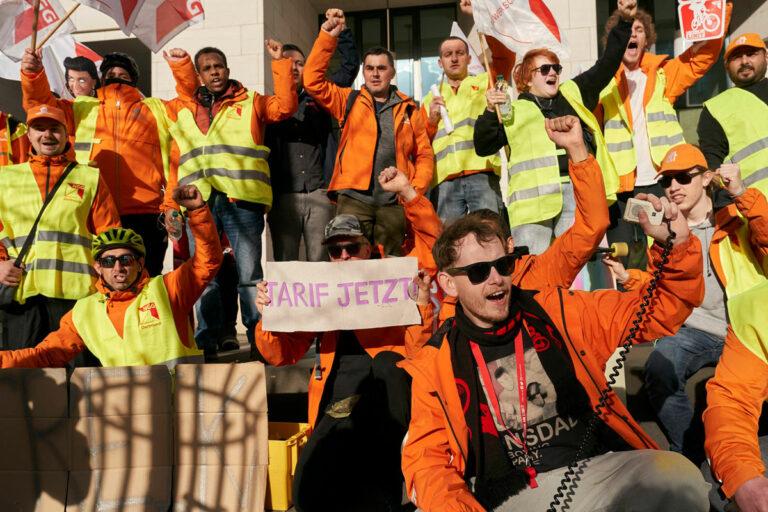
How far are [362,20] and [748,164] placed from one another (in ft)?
29.0

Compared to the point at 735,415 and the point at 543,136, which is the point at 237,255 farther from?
the point at 735,415

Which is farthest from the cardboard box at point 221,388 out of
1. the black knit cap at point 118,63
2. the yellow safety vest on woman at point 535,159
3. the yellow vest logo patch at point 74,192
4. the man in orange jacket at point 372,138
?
the black knit cap at point 118,63

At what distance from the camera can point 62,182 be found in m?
5.34

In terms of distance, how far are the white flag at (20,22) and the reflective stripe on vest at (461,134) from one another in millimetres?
3652

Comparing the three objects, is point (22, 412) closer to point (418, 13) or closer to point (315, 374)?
point (315, 374)

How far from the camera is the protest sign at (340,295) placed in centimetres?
432

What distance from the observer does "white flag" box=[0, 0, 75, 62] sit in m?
6.84

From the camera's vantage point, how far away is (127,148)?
6.18 metres

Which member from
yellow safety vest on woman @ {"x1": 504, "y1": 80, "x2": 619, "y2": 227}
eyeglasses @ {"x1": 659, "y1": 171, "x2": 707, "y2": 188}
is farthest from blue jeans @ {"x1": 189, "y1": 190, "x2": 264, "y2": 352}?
eyeglasses @ {"x1": 659, "y1": 171, "x2": 707, "y2": 188}

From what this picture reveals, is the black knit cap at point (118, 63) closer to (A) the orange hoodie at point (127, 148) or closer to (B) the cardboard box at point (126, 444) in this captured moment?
(A) the orange hoodie at point (127, 148)

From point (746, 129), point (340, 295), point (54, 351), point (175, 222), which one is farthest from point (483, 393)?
point (746, 129)

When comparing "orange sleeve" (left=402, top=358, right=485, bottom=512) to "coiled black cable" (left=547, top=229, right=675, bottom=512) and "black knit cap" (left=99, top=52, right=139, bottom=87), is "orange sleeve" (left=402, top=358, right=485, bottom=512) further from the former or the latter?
"black knit cap" (left=99, top=52, right=139, bottom=87)

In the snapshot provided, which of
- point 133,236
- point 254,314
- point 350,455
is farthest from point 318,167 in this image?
point 350,455

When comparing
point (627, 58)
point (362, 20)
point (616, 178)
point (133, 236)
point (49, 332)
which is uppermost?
point (362, 20)
